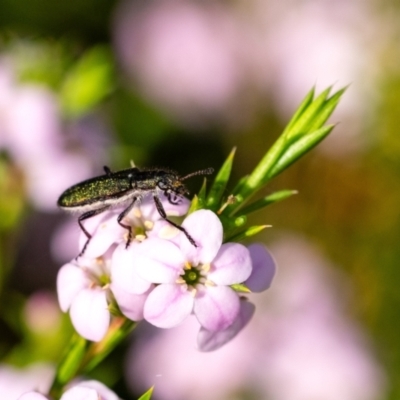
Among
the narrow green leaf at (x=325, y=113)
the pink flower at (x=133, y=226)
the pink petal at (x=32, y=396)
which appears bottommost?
the pink petal at (x=32, y=396)

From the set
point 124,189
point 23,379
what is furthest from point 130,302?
point 23,379

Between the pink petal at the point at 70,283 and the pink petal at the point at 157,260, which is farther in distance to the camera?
the pink petal at the point at 70,283

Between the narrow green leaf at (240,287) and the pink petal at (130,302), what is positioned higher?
the pink petal at (130,302)

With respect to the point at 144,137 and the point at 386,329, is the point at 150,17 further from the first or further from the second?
the point at 386,329

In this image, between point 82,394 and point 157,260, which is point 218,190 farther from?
point 82,394

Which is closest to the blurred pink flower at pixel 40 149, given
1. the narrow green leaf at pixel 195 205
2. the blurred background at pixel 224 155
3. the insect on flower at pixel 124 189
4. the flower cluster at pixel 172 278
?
the blurred background at pixel 224 155

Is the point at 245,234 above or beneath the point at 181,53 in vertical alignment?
beneath

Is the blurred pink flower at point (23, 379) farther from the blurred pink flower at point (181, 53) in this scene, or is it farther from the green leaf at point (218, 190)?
the blurred pink flower at point (181, 53)

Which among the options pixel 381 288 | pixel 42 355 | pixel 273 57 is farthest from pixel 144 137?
pixel 42 355
